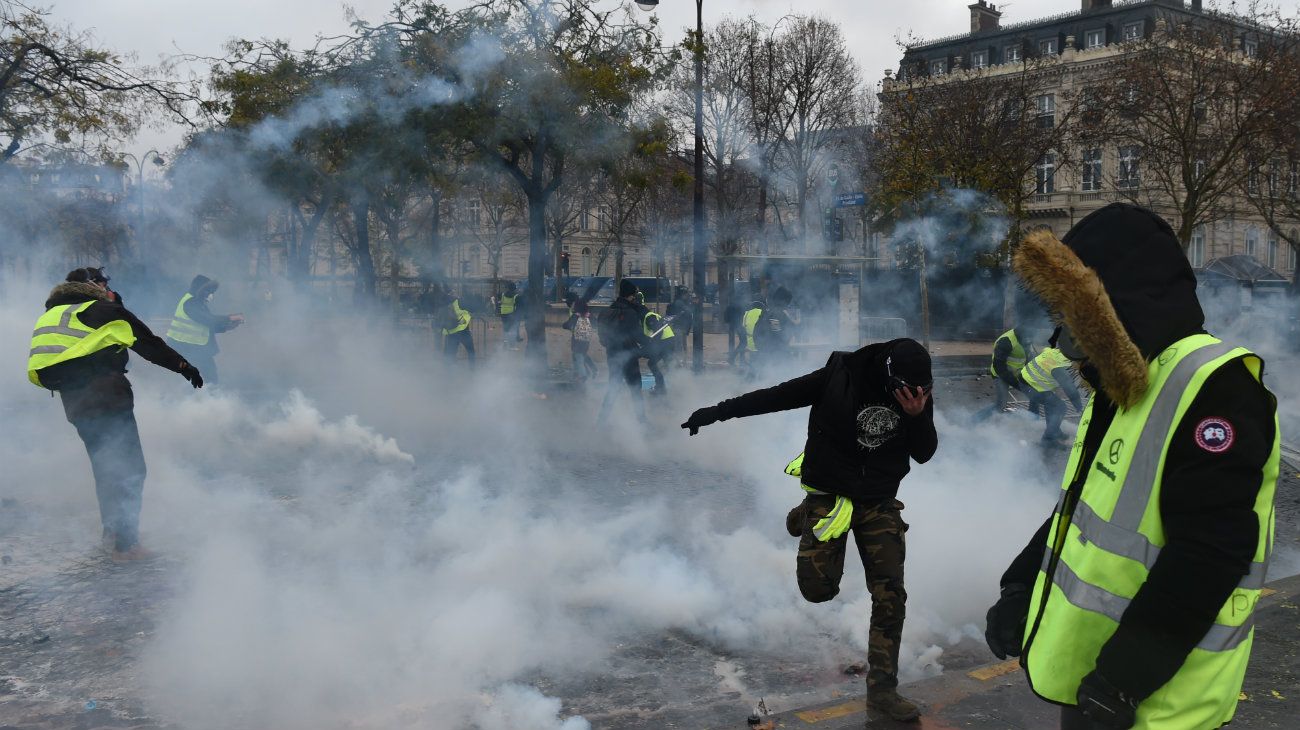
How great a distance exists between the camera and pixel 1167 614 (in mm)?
1806

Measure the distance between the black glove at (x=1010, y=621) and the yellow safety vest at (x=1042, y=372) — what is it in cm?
675

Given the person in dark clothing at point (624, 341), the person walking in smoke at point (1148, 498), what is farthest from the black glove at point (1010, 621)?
the person in dark clothing at point (624, 341)

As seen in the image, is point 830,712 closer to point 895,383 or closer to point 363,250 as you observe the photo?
point 895,383

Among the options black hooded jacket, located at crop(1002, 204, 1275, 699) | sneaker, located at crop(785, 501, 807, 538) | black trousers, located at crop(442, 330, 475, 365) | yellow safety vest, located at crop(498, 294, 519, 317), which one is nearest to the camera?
black hooded jacket, located at crop(1002, 204, 1275, 699)

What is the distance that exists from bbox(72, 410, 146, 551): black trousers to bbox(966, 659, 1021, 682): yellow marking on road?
465 centimetres

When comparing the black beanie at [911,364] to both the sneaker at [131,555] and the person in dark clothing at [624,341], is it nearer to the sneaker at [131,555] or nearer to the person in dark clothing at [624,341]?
the sneaker at [131,555]

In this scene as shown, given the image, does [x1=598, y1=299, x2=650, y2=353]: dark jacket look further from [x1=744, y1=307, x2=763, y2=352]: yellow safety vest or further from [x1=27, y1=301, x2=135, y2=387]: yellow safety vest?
[x1=27, y1=301, x2=135, y2=387]: yellow safety vest

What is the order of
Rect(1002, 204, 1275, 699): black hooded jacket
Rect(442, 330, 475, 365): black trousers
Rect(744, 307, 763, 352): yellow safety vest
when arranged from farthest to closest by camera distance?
Rect(442, 330, 475, 365): black trousers
Rect(744, 307, 763, 352): yellow safety vest
Rect(1002, 204, 1275, 699): black hooded jacket

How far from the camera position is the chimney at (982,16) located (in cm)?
4731

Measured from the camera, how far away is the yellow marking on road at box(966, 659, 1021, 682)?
420cm

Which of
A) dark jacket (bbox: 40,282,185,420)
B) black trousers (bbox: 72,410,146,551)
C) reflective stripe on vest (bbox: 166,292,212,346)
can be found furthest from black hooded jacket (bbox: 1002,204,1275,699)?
reflective stripe on vest (bbox: 166,292,212,346)

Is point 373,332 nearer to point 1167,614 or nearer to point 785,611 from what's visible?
point 785,611

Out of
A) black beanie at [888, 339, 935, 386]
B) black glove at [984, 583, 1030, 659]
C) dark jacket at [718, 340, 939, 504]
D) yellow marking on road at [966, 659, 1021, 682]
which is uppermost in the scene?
black beanie at [888, 339, 935, 386]

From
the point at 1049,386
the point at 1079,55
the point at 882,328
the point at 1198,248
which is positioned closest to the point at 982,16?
the point at 1079,55
